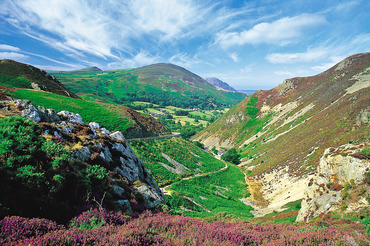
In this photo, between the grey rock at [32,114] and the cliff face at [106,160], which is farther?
the grey rock at [32,114]

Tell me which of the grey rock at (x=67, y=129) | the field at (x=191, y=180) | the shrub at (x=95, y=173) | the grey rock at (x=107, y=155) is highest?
the grey rock at (x=67, y=129)

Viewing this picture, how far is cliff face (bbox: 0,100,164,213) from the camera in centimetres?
1155

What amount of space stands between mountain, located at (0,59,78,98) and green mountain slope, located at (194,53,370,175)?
8932 centimetres

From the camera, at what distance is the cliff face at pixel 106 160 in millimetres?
11547

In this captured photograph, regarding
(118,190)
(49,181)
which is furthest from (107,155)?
(49,181)

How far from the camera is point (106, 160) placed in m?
16.9

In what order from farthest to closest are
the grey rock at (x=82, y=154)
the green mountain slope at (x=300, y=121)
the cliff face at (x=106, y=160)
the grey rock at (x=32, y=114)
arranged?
the green mountain slope at (x=300, y=121) < the grey rock at (x=32, y=114) < the grey rock at (x=82, y=154) < the cliff face at (x=106, y=160)

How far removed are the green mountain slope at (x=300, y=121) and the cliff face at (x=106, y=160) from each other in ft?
139

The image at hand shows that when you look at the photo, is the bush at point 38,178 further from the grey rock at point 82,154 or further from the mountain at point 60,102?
the mountain at point 60,102

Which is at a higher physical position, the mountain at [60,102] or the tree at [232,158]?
the mountain at [60,102]

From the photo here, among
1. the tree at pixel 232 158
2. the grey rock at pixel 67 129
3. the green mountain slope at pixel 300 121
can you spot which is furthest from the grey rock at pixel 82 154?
the tree at pixel 232 158

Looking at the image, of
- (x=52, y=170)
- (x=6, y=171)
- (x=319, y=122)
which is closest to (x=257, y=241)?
(x=52, y=170)

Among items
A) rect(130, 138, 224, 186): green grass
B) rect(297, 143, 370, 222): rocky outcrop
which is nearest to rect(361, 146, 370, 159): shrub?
rect(297, 143, 370, 222): rocky outcrop

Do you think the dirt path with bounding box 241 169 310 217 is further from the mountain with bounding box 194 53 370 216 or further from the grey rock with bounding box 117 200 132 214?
the grey rock with bounding box 117 200 132 214
